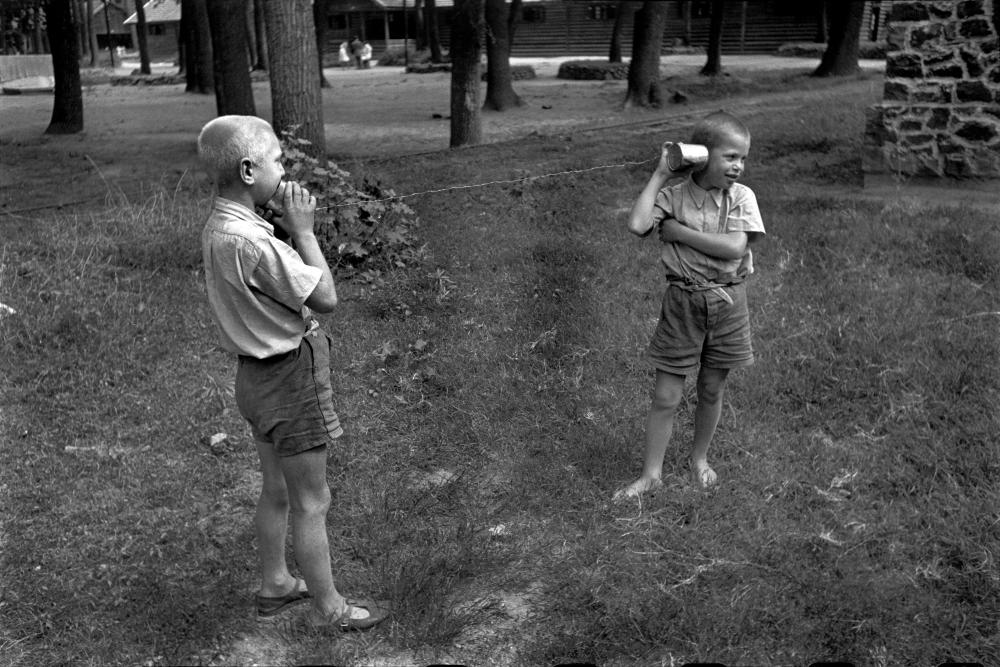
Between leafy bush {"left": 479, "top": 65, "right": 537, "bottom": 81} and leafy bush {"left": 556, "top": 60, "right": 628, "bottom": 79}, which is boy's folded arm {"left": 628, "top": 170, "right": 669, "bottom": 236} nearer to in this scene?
leafy bush {"left": 556, "top": 60, "right": 628, "bottom": 79}

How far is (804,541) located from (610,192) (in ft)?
20.0

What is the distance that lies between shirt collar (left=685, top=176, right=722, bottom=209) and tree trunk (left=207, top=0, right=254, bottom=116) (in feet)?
35.2

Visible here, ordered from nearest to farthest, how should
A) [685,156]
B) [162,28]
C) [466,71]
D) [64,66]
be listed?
[685,156]
[466,71]
[64,66]
[162,28]

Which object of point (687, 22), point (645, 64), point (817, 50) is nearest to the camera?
point (645, 64)

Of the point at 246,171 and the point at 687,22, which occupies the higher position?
the point at 687,22

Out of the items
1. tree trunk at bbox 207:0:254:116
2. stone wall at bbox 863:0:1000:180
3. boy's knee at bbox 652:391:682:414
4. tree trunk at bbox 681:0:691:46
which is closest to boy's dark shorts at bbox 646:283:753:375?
boy's knee at bbox 652:391:682:414

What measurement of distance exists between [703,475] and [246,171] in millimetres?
2294

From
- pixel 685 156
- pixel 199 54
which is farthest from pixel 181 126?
pixel 685 156

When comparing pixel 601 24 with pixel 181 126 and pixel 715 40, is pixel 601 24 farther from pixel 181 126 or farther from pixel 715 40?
pixel 181 126

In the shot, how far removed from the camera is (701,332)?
13.0 feet

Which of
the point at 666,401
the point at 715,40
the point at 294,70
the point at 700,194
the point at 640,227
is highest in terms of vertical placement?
the point at 715,40

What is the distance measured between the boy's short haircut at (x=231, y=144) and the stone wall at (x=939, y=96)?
8.06 m

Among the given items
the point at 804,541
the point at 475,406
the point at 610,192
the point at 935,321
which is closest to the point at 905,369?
the point at 935,321

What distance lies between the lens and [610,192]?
372 inches
